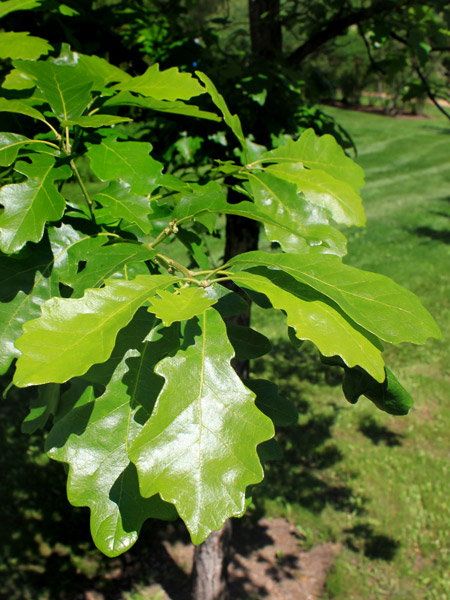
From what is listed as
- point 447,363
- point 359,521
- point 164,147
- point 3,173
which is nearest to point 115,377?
point 3,173

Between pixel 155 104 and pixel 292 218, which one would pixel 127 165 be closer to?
pixel 155 104

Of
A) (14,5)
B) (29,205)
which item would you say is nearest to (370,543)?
(29,205)

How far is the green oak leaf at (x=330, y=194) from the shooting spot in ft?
4.63

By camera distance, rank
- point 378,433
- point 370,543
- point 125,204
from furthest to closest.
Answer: point 378,433 < point 370,543 < point 125,204

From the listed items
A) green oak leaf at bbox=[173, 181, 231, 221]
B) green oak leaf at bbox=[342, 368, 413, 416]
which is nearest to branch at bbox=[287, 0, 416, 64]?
green oak leaf at bbox=[173, 181, 231, 221]

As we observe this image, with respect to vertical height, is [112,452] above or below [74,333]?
below

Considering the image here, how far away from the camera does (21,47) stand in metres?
1.46

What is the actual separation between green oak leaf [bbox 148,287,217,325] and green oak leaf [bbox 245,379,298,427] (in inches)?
15.6

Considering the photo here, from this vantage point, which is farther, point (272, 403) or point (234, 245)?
point (234, 245)

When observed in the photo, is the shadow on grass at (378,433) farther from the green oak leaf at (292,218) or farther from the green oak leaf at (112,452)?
the green oak leaf at (112,452)

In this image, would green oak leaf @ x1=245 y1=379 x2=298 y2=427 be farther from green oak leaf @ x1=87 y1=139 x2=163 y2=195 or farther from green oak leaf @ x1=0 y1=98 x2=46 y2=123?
green oak leaf @ x1=0 y1=98 x2=46 y2=123

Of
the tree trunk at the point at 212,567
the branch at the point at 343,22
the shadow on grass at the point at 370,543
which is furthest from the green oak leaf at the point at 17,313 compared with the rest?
the shadow on grass at the point at 370,543

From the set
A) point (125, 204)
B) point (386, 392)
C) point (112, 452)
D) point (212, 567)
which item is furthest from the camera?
point (212, 567)

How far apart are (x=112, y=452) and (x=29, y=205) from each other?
492 millimetres
